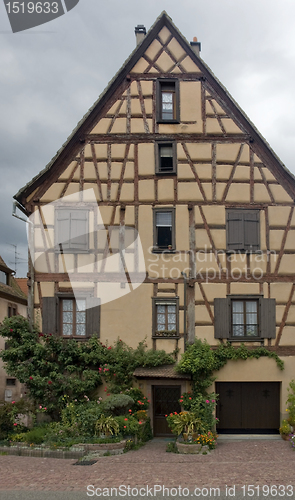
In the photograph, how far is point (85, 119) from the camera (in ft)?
51.2

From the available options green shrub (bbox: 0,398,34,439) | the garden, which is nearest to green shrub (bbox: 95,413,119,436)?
the garden

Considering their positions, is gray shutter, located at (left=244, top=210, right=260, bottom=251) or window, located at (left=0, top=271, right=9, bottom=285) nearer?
gray shutter, located at (left=244, top=210, right=260, bottom=251)

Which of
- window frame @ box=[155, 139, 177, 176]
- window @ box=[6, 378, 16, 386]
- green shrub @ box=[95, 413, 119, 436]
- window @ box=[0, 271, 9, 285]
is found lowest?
window @ box=[6, 378, 16, 386]

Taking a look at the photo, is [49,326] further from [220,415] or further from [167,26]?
[167,26]

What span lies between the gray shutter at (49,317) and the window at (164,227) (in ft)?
13.2

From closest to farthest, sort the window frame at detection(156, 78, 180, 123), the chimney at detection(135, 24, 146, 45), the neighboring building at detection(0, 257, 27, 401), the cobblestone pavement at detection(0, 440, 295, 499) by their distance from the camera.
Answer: the cobblestone pavement at detection(0, 440, 295, 499), the window frame at detection(156, 78, 180, 123), the chimney at detection(135, 24, 146, 45), the neighboring building at detection(0, 257, 27, 401)

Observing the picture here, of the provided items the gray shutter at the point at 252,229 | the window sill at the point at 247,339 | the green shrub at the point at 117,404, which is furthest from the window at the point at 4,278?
the gray shutter at the point at 252,229

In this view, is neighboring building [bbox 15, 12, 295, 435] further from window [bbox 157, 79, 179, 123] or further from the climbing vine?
the climbing vine

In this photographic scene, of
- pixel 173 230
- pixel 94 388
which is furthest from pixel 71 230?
pixel 94 388

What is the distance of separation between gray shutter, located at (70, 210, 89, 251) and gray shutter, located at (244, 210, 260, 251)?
212 inches

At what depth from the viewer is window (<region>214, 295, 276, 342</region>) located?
587 inches

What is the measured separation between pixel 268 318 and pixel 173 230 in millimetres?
4283

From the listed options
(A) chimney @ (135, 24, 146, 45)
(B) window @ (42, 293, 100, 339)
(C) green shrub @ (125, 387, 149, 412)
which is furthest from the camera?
(A) chimney @ (135, 24, 146, 45)

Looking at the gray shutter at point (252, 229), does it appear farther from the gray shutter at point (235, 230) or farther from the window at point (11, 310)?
the window at point (11, 310)
